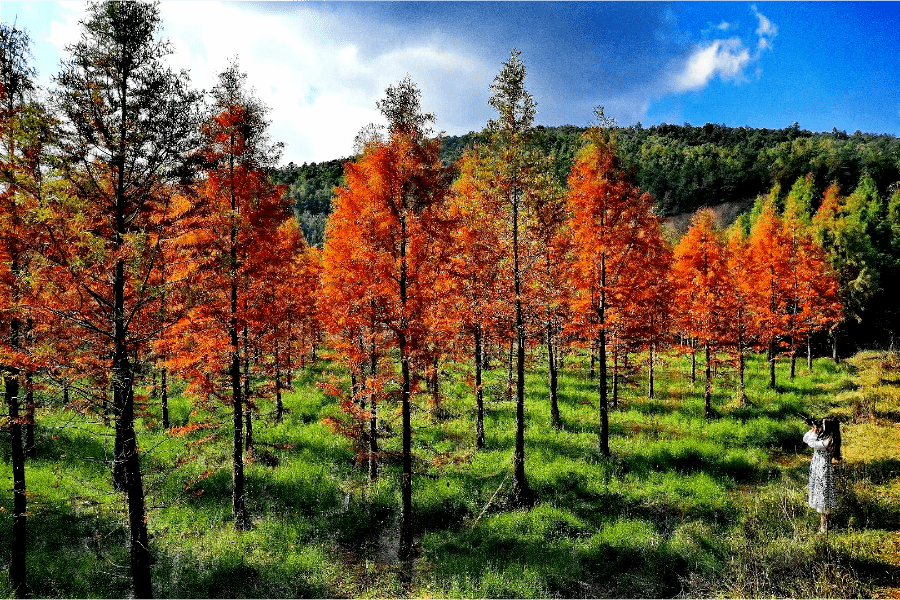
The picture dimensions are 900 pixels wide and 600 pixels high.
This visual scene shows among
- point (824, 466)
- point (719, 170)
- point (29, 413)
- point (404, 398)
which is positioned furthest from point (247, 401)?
point (719, 170)

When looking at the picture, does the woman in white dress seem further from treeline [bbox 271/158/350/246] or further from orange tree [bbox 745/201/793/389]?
treeline [bbox 271/158/350/246]

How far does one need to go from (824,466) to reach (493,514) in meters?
10.00

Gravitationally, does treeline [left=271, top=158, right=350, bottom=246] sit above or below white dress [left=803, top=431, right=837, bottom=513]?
above

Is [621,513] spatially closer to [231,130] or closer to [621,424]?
[621,424]

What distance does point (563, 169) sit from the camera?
113 metres

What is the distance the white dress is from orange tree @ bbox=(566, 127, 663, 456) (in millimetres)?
7599

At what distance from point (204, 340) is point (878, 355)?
176 feet

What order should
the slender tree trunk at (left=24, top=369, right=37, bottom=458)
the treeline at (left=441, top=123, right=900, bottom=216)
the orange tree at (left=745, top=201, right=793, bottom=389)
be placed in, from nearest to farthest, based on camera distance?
the slender tree trunk at (left=24, top=369, right=37, bottom=458)
the orange tree at (left=745, top=201, right=793, bottom=389)
the treeline at (left=441, top=123, right=900, bottom=216)

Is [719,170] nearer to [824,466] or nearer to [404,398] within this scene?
[824,466]

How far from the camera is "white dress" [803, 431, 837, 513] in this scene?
473 inches

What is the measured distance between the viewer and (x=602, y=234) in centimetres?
1881

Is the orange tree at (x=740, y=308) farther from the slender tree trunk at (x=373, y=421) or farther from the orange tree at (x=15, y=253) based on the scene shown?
the orange tree at (x=15, y=253)

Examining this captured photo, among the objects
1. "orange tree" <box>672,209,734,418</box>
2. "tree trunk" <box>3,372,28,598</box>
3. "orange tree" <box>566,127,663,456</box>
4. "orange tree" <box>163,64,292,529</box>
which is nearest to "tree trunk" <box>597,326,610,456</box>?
"orange tree" <box>566,127,663,456</box>

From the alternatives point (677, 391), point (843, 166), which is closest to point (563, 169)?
point (843, 166)
